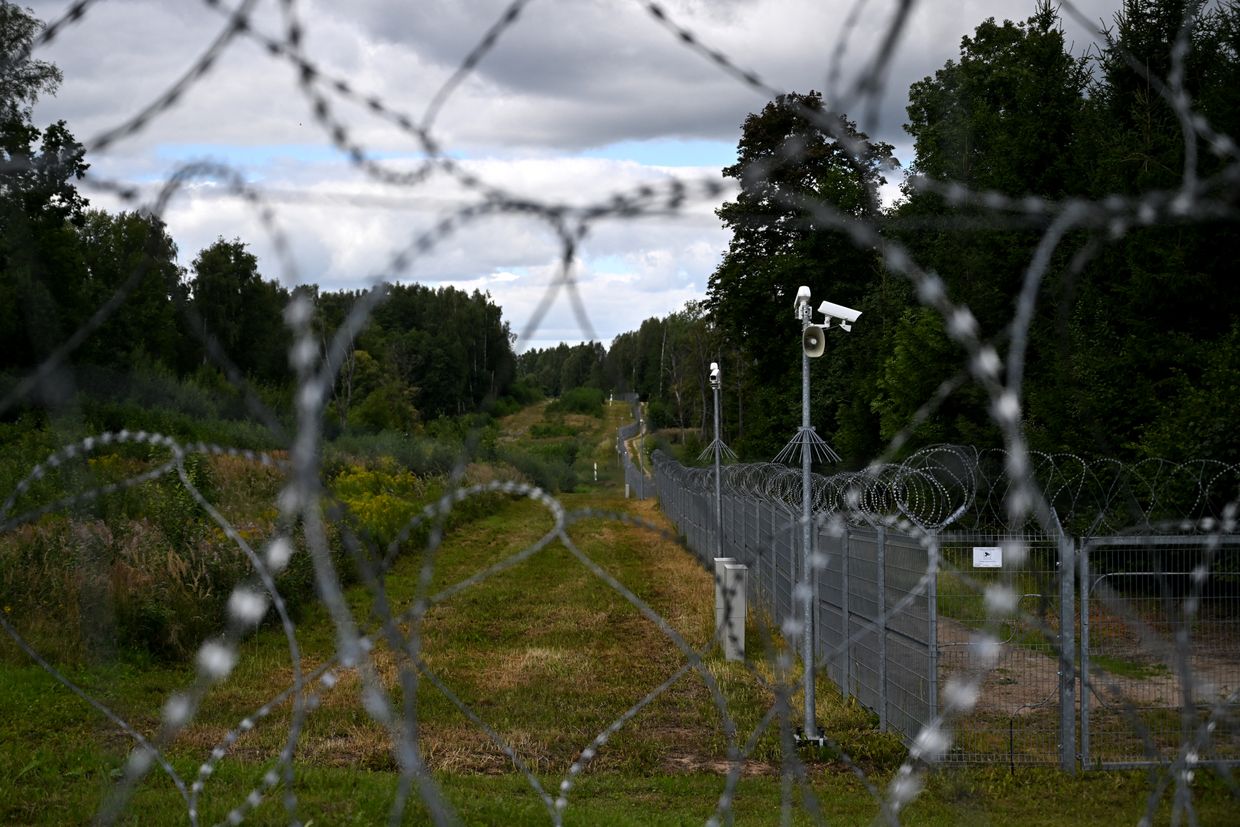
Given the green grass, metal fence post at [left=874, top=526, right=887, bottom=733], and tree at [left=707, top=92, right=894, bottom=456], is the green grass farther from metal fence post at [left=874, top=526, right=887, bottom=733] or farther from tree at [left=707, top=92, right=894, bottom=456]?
tree at [left=707, top=92, right=894, bottom=456]

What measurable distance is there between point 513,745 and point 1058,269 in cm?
1175

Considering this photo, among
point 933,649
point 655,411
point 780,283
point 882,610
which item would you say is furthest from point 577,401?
point 780,283

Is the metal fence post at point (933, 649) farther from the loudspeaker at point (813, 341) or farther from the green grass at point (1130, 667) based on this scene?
the green grass at point (1130, 667)

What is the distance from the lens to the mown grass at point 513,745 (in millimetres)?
6000

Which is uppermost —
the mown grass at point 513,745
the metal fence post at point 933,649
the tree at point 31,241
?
the tree at point 31,241

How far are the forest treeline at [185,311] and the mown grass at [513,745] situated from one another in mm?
Answer: 1433

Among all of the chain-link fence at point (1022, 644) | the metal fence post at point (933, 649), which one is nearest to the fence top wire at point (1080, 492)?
the chain-link fence at point (1022, 644)

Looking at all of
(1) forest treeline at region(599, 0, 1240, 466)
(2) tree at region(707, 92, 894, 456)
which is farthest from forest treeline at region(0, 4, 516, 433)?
(2) tree at region(707, 92, 894, 456)

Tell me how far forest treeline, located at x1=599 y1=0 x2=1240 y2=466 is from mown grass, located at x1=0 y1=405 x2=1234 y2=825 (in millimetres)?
2255

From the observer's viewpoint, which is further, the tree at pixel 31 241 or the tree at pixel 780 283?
the tree at pixel 780 283

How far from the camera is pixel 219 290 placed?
484 cm

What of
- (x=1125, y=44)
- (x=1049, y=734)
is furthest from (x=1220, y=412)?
(x=1049, y=734)

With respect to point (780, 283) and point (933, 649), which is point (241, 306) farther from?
point (780, 283)

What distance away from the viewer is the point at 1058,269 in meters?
16.5
